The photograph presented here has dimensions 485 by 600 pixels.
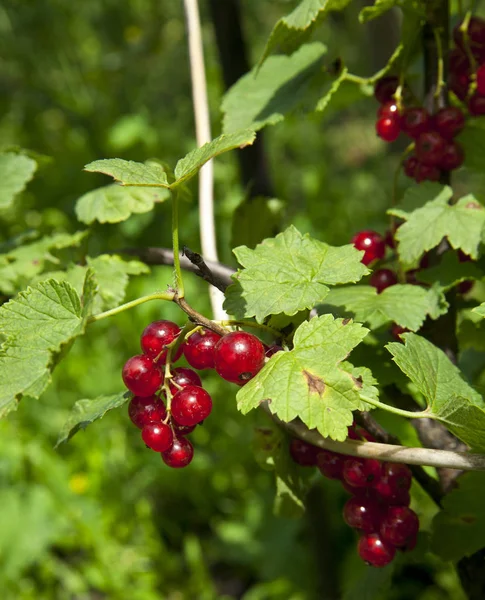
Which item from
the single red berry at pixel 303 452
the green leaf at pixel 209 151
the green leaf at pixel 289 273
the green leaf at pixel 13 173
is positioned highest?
the green leaf at pixel 209 151

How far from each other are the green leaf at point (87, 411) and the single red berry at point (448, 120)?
1.73 ft

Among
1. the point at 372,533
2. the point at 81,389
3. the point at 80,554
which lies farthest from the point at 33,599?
the point at 372,533

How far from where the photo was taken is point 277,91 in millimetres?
1091

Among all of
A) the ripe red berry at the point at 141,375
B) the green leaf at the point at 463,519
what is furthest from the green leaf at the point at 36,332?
the green leaf at the point at 463,519

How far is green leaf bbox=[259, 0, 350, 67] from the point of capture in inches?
32.6

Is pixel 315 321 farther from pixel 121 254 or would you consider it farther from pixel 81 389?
pixel 81 389

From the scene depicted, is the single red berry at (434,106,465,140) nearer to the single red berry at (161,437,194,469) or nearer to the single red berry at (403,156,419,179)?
the single red berry at (403,156,419,179)

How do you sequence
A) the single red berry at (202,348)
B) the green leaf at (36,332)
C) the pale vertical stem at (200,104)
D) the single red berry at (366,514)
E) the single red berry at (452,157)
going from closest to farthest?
1. the green leaf at (36,332)
2. the single red berry at (202,348)
3. the single red berry at (366,514)
4. the single red berry at (452,157)
5. the pale vertical stem at (200,104)

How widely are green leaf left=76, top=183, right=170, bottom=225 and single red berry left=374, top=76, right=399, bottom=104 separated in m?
0.33

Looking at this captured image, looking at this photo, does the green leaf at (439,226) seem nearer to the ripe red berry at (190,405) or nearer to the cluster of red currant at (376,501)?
the cluster of red currant at (376,501)

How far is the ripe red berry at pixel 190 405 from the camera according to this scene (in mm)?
706

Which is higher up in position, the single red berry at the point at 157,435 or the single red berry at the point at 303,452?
the single red berry at the point at 157,435

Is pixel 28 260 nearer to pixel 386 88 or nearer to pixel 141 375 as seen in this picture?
pixel 141 375

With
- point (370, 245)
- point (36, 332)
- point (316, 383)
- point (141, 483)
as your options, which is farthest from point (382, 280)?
point (141, 483)
